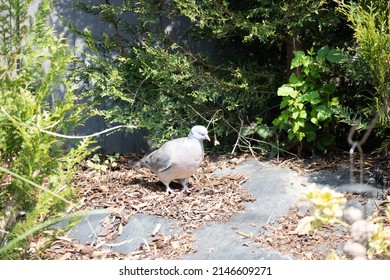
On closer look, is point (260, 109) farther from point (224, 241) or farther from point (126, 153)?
point (224, 241)

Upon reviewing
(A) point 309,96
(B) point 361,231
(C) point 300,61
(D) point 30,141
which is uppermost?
(D) point 30,141

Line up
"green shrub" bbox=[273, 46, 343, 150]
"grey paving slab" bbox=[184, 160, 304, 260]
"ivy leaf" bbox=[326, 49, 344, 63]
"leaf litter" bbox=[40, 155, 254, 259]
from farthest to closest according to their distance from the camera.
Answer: "green shrub" bbox=[273, 46, 343, 150] → "ivy leaf" bbox=[326, 49, 344, 63] → "leaf litter" bbox=[40, 155, 254, 259] → "grey paving slab" bbox=[184, 160, 304, 260]

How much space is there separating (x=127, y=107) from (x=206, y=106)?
69cm

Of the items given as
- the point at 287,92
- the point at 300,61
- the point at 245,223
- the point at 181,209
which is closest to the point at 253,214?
the point at 245,223

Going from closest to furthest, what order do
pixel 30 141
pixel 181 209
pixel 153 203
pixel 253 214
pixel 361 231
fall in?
pixel 361 231 < pixel 30 141 < pixel 253 214 < pixel 181 209 < pixel 153 203

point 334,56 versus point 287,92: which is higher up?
point 334,56

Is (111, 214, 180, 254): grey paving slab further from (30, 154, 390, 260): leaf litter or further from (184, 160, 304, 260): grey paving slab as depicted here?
(184, 160, 304, 260): grey paving slab

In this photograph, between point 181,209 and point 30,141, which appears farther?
point 181,209

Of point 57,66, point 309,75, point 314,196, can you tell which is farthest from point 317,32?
point 314,196

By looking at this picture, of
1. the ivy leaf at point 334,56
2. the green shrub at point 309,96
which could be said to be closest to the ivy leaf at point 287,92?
the green shrub at point 309,96

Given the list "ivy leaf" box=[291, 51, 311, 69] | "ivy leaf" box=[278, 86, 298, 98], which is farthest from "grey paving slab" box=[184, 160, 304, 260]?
"ivy leaf" box=[291, 51, 311, 69]

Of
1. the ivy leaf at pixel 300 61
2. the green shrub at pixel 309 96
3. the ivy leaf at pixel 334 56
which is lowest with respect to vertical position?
the green shrub at pixel 309 96

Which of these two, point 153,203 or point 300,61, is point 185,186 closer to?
point 153,203

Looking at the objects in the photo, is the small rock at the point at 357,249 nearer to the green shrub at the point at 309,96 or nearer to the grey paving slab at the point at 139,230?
the grey paving slab at the point at 139,230
